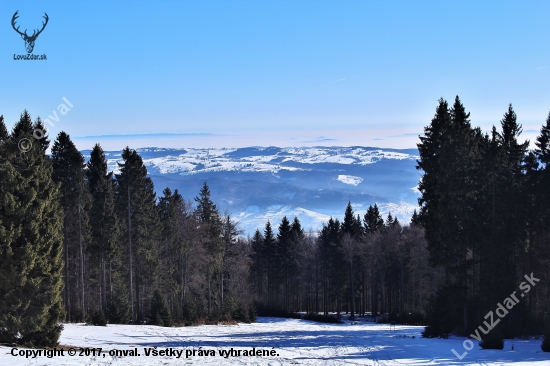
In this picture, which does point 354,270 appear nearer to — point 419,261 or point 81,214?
point 419,261

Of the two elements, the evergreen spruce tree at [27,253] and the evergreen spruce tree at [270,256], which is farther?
the evergreen spruce tree at [270,256]

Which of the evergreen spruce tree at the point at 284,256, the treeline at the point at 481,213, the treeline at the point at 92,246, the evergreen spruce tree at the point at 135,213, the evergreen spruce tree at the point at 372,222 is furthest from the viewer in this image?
the evergreen spruce tree at the point at 284,256

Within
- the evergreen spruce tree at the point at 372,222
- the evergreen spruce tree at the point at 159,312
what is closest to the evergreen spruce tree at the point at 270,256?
the evergreen spruce tree at the point at 372,222

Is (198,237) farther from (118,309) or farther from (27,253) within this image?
(27,253)

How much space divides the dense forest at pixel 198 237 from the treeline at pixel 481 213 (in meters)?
0.07

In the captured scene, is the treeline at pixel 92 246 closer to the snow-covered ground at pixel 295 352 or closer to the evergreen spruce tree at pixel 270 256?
the snow-covered ground at pixel 295 352

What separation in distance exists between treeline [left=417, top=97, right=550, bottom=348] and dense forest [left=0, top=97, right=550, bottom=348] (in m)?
0.07

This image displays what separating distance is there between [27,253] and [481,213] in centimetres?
2386

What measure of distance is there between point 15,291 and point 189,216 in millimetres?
38552

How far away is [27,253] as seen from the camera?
22250 mm

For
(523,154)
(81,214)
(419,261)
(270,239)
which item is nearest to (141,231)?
(81,214)

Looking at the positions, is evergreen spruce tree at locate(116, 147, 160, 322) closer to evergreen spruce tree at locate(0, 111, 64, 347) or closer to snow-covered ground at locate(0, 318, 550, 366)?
snow-covered ground at locate(0, 318, 550, 366)

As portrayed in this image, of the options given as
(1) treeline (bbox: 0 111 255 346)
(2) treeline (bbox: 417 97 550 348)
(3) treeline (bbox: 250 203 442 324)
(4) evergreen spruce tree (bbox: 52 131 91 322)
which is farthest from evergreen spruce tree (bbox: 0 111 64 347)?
(3) treeline (bbox: 250 203 442 324)

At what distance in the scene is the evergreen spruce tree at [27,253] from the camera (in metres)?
22.0
